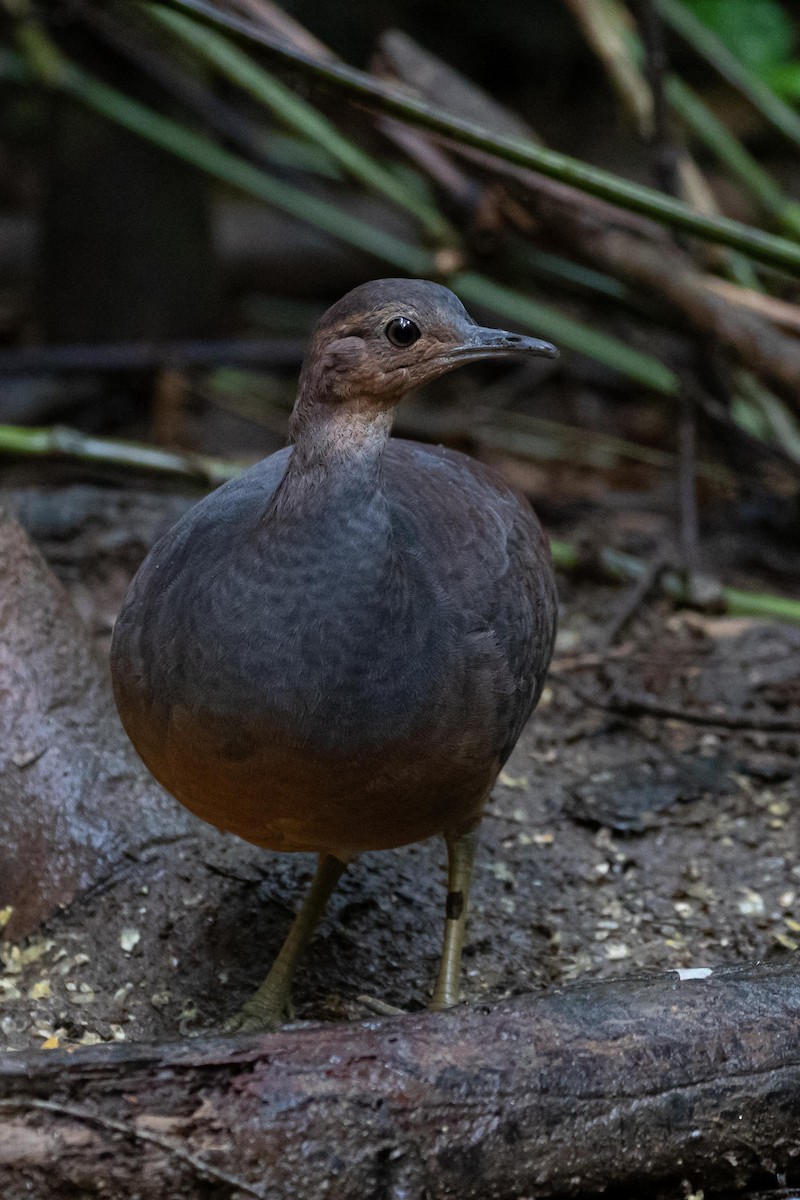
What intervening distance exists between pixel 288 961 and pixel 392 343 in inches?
56.1

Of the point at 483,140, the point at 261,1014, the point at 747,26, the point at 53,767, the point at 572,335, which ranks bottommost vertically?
the point at 261,1014

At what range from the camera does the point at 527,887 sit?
140 inches

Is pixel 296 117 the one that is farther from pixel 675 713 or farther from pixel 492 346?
pixel 492 346

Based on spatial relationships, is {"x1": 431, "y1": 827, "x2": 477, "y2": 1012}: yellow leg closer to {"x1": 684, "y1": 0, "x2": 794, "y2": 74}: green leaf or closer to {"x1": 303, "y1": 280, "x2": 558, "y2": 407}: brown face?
{"x1": 303, "y1": 280, "x2": 558, "y2": 407}: brown face

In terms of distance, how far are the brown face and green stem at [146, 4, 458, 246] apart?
302cm

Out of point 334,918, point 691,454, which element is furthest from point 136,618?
point 691,454

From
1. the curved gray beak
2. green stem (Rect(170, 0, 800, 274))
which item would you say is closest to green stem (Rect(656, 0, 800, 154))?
green stem (Rect(170, 0, 800, 274))

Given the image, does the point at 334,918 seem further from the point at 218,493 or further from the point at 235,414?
the point at 235,414

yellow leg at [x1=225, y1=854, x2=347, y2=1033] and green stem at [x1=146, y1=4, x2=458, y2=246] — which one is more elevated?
green stem at [x1=146, y1=4, x2=458, y2=246]

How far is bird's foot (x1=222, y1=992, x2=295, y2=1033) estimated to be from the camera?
2973mm

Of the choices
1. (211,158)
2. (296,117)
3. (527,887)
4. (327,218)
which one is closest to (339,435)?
(527,887)

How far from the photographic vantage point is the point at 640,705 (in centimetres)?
425

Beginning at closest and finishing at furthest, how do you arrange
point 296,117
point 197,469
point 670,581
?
point 197,469
point 670,581
point 296,117

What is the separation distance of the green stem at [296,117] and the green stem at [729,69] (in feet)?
3.92
